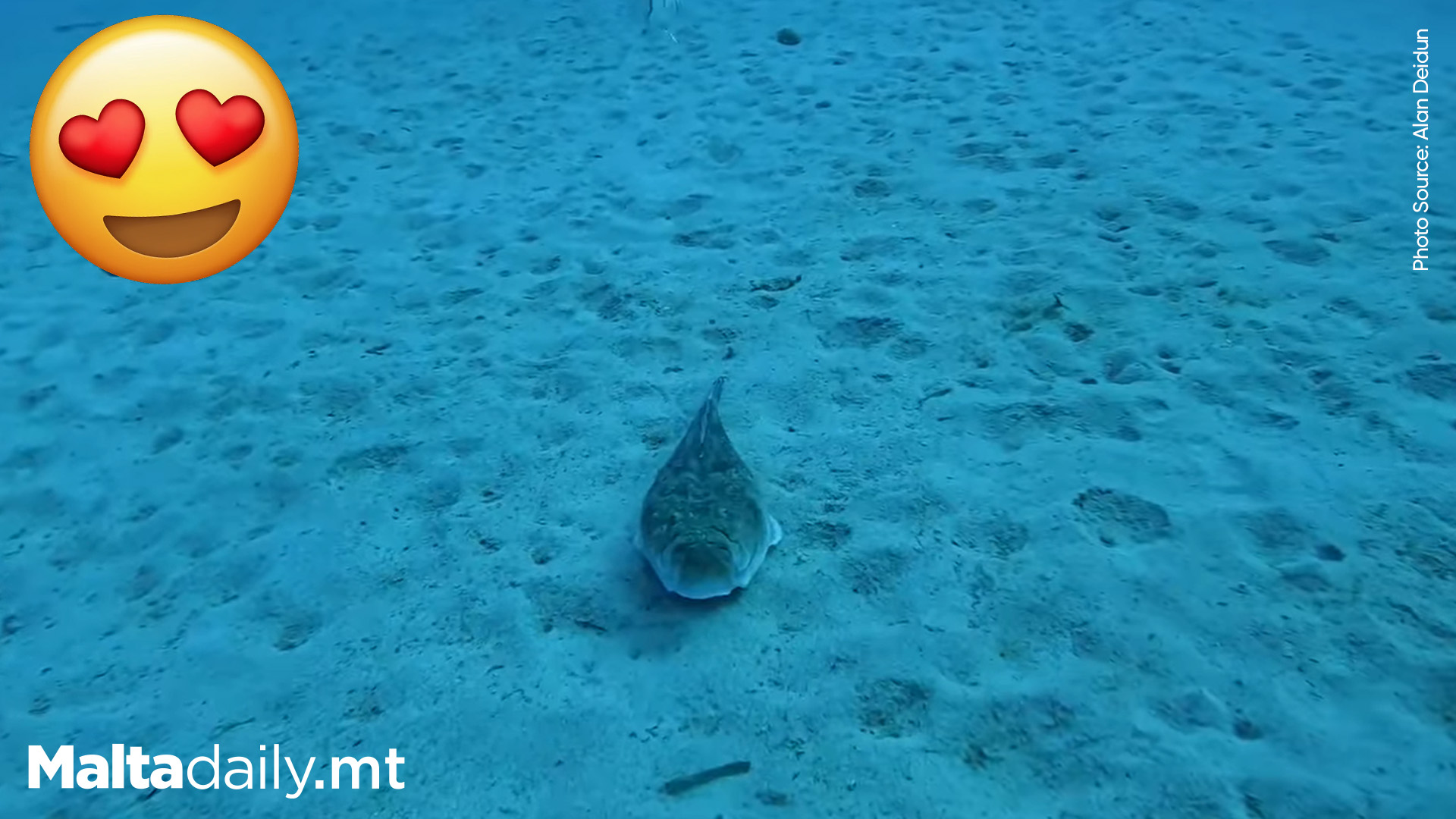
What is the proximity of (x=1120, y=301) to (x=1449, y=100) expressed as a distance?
9.81ft

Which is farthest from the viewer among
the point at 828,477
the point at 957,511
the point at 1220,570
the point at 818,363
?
the point at 818,363

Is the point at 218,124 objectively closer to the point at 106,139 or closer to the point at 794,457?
the point at 106,139

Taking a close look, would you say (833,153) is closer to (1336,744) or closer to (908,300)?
(908,300)

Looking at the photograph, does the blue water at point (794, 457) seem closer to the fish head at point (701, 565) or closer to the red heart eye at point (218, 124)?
the fish head at point (701, 565)

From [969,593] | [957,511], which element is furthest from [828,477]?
[969,593]

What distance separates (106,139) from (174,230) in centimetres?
28

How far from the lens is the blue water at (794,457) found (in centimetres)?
230

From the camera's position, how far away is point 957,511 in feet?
9.57

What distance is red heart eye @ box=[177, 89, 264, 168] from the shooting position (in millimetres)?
2439

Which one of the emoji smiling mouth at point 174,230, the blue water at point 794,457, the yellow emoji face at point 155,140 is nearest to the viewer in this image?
the blue water at point 794,457

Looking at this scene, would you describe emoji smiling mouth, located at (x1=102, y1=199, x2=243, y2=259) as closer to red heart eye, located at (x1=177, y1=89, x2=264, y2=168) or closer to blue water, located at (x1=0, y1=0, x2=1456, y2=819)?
red heart eye, located at (x1=177, y1=89, x2=264, y2=168)

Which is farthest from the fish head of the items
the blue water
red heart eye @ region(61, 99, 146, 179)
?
red heart eye @ region(61, 99, 146, 179)

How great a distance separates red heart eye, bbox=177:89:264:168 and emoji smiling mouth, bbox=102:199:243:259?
6.5 inches


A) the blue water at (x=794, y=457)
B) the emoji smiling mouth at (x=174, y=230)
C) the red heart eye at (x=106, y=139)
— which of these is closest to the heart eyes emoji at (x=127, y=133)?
the red heart eye at (x=106, y=139)
